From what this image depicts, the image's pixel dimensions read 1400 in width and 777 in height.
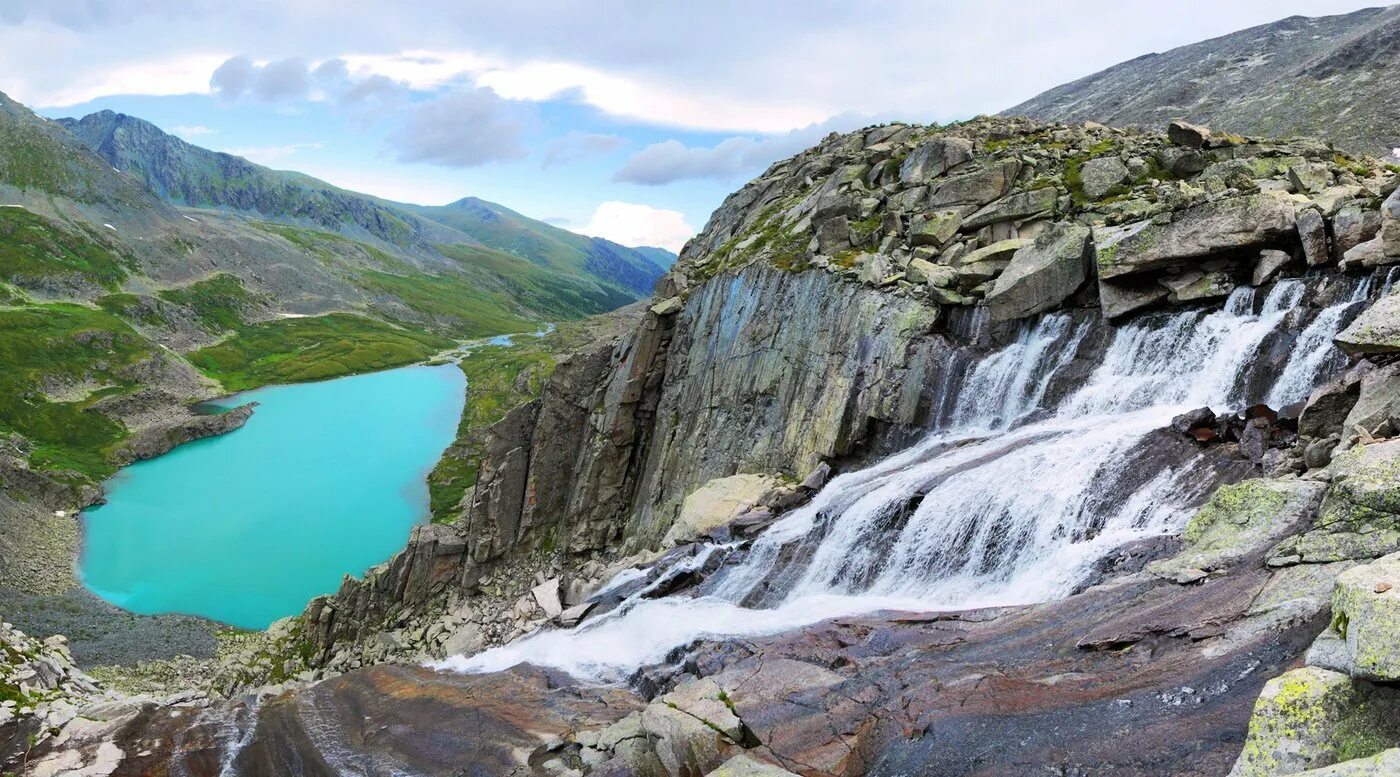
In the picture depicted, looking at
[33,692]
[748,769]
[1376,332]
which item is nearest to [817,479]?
[1376,332]

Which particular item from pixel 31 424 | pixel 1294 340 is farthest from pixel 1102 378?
pixel 31 424

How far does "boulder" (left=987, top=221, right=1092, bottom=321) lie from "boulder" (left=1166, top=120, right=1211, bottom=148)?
12479mm

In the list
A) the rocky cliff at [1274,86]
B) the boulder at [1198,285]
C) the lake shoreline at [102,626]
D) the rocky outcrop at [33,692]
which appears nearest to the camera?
the rocky outcrop at [33,692]

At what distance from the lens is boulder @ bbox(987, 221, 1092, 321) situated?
39.5 meters

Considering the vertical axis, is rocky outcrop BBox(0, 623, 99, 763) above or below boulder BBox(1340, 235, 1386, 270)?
below

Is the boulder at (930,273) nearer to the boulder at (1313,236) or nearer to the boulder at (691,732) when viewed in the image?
the boulder at (1313,236)

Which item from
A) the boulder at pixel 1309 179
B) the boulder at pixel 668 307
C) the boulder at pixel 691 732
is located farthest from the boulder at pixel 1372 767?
the boulder at pixel 668 307

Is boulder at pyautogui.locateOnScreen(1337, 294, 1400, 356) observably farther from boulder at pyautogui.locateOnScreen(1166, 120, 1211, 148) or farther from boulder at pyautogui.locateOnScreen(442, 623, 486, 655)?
boulder at pyautogui.locateOnScreen(442, 623, 486, 655)

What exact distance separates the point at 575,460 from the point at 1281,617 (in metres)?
56.9

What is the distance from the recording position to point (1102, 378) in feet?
117

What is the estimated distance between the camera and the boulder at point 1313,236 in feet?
104

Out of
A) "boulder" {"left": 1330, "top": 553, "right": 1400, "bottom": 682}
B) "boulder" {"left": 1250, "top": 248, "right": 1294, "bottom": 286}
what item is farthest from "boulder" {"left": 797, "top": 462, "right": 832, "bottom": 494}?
"boulder" {"left": 1330, "top": 553, "right": 1400, "bottom": 682}

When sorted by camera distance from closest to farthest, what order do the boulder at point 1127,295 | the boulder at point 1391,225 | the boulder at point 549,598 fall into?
the boulder at point 1391,225
the boulder at point 1127,295
the boulder at point 549,598

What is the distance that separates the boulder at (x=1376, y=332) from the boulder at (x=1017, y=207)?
2543 cm
